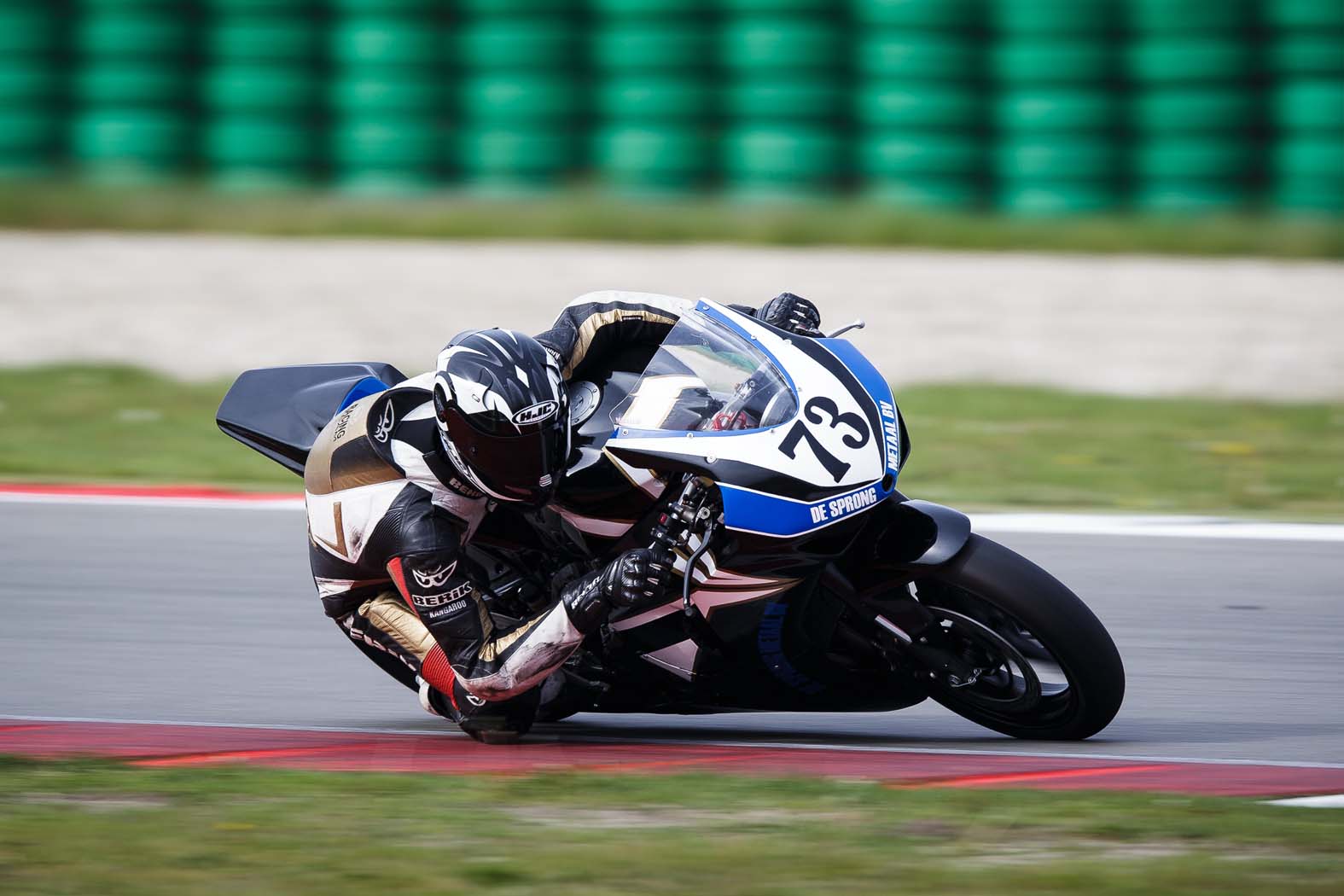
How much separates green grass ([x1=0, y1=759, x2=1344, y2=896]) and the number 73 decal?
0.76 meters

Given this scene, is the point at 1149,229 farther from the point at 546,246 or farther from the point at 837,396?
the point at 837,396

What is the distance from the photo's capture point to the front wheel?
3951 millimetres

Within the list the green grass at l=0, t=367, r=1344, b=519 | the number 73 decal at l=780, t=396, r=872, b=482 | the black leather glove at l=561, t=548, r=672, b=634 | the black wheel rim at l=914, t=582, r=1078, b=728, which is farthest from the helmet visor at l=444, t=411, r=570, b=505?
the green grass at l=0, t=367, r=1344, b=519

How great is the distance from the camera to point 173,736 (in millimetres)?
4586

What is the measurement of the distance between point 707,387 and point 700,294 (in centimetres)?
676

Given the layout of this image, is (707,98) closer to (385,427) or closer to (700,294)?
(700,294)

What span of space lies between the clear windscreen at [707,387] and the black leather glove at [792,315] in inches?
7.8

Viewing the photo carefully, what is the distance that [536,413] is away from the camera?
3832 mm

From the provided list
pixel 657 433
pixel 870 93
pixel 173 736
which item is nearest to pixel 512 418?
pixel 657 433

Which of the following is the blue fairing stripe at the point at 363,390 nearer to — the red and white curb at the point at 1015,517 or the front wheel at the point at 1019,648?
the front wheel at the point at 1019,648

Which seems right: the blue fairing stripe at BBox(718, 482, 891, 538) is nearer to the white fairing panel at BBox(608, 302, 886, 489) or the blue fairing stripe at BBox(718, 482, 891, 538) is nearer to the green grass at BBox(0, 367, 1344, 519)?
the white fairing panel at BBox(608, 302, 886, 489)

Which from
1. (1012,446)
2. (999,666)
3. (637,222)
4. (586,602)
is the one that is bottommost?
(999,666)

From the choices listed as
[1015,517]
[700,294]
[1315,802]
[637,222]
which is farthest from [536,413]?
[637,222]

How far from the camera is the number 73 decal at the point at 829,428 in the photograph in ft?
12.4
